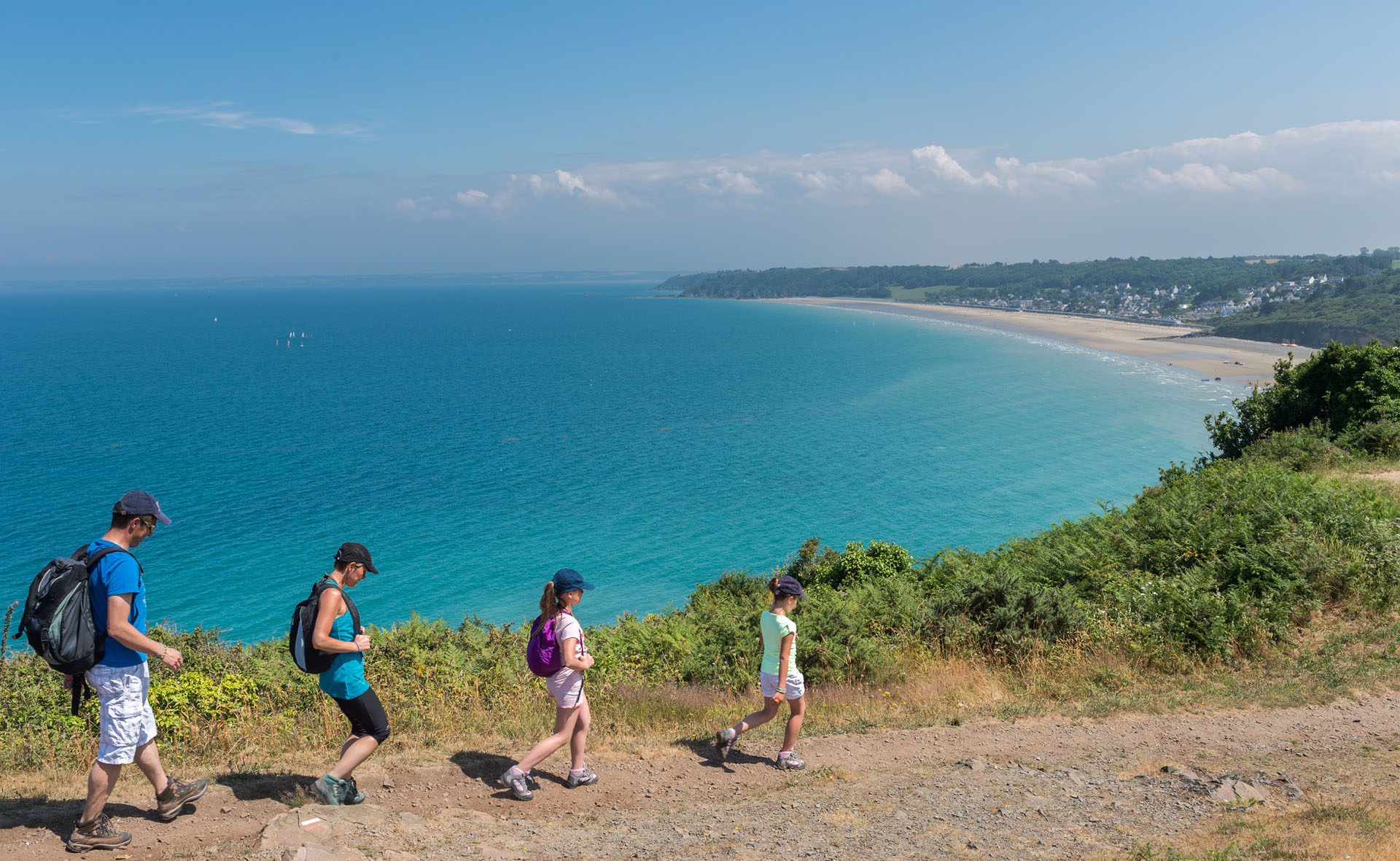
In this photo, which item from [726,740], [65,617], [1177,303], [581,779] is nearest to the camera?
[65,617]

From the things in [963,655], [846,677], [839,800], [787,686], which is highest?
[787,686]

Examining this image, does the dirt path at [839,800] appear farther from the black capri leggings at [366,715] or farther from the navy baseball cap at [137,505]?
the navy baseball cap at [137,505]

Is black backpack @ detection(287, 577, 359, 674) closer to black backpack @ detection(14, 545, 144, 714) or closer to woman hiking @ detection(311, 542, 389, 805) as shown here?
woman hiking @ detection(311, 542, 389, 805)

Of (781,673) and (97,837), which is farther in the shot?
(781,673)

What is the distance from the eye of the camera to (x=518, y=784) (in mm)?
6094

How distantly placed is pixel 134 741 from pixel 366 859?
173 cm

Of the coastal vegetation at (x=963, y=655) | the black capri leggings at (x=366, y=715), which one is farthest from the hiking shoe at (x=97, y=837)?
the black capri leggings at (x=366, y=715)

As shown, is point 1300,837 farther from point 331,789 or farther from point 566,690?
point 331,789

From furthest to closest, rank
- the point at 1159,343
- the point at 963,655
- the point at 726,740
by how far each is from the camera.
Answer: the point at 1159,343 < the point at 963,655 < the point at 726,740

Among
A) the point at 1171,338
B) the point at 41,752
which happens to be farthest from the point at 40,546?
the point at 1171,338

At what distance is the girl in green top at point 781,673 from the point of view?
6.63 metres

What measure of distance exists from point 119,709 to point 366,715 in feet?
4.93

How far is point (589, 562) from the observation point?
33.3 metres

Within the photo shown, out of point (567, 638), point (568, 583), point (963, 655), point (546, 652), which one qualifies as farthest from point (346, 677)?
point (963, 655)
